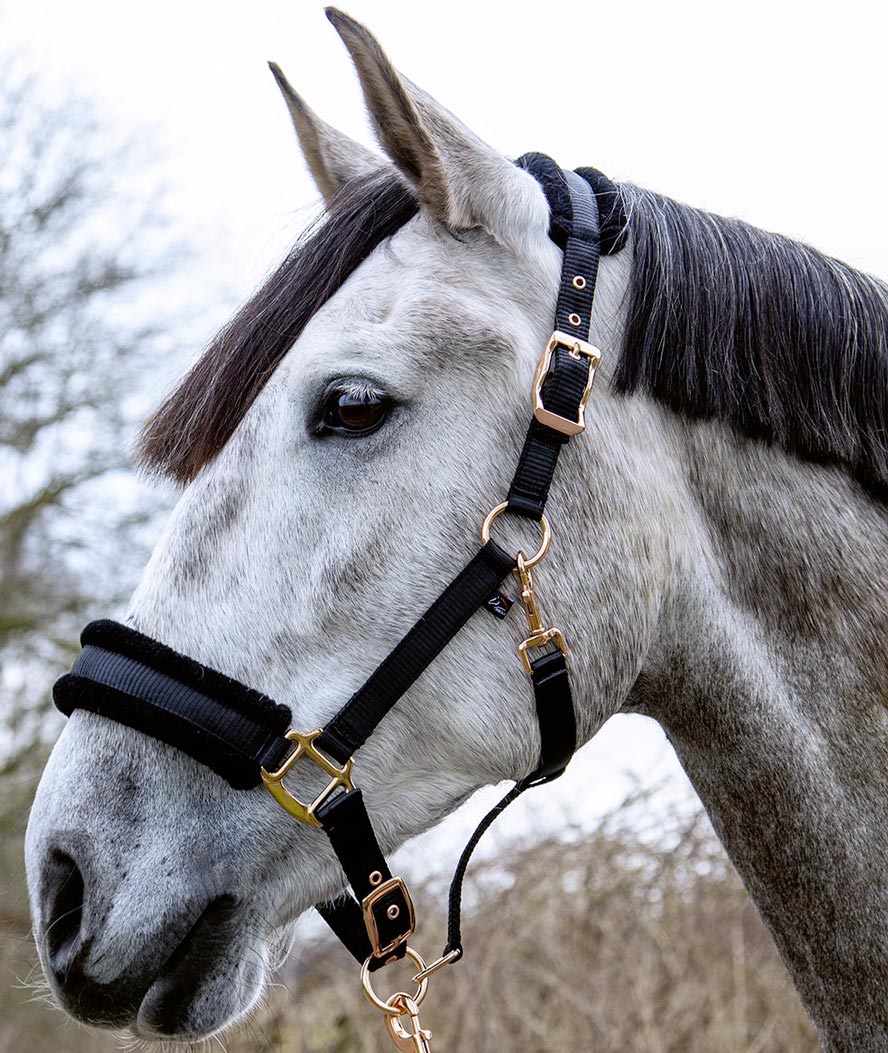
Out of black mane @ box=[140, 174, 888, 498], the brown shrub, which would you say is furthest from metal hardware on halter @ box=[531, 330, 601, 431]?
the brown shrub

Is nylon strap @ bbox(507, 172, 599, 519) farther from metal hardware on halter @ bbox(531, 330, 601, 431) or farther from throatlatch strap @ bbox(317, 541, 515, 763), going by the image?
throatlatch strap @ bbox(317, 541, 515, 763)

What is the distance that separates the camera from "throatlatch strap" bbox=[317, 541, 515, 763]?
192 centimetres

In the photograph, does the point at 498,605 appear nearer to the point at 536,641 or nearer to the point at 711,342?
the point at 536,641

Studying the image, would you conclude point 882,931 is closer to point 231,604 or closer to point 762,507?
point 762,507

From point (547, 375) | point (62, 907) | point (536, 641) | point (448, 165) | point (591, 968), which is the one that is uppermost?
point (448, 165)

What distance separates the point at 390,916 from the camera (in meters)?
2.03

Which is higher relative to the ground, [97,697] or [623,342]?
[623,342]

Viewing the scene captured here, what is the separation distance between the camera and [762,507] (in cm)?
216

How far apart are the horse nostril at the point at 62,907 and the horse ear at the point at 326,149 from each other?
1.67 metres

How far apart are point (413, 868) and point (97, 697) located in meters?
4.52

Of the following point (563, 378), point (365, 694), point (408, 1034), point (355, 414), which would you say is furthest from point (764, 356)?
point (408, 1034)

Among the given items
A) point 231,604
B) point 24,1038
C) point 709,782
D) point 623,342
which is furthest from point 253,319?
point 24,1038

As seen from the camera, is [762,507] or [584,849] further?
[584,849]

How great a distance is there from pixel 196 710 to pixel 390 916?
58 centimetres
